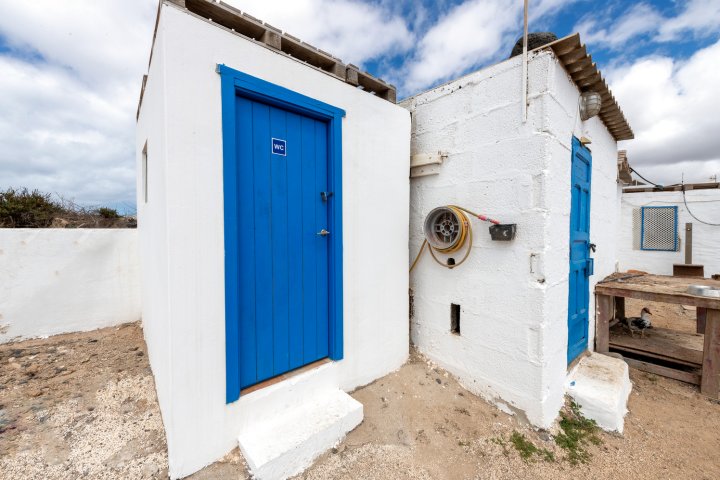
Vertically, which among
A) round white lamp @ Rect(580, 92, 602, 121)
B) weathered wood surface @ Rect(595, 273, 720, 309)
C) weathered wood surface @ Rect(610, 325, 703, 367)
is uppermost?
round white lamp @ Rect(580, 92, 602, 121)

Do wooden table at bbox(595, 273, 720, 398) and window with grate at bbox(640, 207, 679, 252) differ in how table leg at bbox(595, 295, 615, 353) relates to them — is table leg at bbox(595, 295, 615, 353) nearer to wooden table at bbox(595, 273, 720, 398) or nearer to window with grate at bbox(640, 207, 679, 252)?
wooden table at bbox(595, 273, 720, 398)

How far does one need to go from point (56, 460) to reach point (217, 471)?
1102mm

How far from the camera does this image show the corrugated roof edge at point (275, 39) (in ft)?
6.84

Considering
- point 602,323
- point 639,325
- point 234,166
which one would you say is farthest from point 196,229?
point 639,325

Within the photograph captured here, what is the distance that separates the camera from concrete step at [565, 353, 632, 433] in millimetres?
2674

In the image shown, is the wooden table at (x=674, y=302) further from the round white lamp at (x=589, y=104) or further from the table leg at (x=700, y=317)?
the round white lamp at (x=589, y=104)

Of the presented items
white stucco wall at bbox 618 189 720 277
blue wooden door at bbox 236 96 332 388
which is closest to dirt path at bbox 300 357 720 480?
blue wooden door at bbox 236 96 332 388

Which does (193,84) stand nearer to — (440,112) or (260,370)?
(260,370)

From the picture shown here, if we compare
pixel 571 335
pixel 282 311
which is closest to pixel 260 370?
pixel 282 311

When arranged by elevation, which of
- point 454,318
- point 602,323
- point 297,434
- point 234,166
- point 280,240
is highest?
point 234,166

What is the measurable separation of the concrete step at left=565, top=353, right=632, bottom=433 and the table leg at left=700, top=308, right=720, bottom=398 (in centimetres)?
76

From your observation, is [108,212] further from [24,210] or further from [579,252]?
[579,252]

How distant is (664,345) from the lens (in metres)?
4.14

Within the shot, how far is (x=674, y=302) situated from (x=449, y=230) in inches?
109
